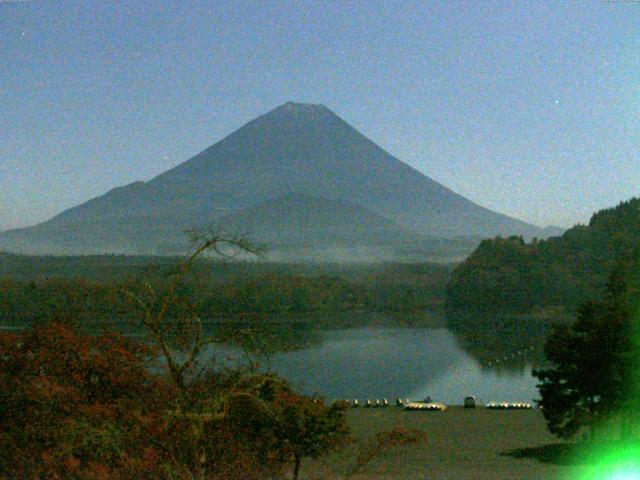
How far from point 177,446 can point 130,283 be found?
3.65 ft

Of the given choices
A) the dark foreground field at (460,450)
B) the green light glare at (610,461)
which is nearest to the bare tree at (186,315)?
the dark foreground field at (460,450)

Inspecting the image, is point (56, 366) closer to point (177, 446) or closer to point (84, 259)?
point (177, 446)

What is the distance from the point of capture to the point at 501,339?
60812mm

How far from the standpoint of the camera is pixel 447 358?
161 feet

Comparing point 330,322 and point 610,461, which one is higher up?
point 610,461

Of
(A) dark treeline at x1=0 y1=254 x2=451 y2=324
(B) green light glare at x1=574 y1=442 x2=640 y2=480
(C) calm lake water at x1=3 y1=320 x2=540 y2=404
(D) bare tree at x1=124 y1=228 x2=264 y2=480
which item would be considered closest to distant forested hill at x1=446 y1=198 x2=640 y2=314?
(A) dark treeline at x1=0 y1=254 x2=451 y2=324

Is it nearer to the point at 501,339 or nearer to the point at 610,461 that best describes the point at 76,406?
the point at 610,461

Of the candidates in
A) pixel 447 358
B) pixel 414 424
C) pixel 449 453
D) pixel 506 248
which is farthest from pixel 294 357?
pixel 506 248

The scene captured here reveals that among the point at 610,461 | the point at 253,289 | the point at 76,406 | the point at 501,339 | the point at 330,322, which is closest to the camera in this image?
the point at 76,406

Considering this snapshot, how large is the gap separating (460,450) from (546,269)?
7363 cm

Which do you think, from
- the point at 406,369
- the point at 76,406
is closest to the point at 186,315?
the point at 76,406

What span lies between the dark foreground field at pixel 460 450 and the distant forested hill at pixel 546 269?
6269 centimetres

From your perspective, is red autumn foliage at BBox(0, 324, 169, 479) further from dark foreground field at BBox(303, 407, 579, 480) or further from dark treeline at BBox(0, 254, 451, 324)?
dark treeline at BBox(0, 254, 451, 324)

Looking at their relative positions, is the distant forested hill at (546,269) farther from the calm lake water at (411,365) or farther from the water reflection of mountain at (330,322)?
the calm lake water at (411,365)
